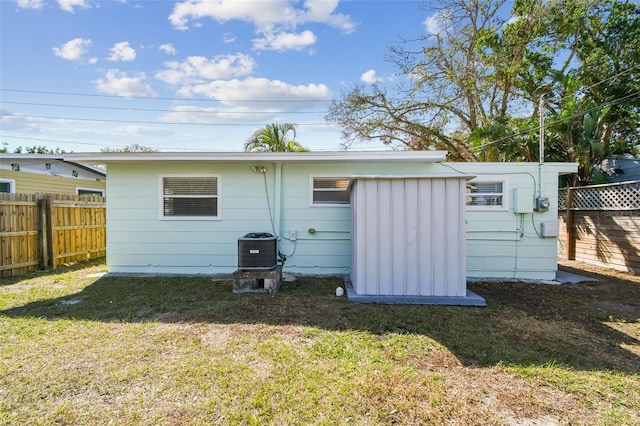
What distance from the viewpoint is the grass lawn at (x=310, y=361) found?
2.10 meters

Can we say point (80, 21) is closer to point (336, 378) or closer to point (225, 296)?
point (225, 296)

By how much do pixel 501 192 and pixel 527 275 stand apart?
1.72 metres

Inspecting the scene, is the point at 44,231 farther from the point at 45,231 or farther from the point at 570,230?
the point at 570,230

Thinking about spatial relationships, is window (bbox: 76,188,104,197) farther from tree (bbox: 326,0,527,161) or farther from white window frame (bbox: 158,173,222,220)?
tree (bbox: 326,0,527,161)

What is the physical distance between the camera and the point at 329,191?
6426mm

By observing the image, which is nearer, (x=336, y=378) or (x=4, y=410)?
(x=4, y=410)

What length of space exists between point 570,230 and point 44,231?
12761 millimetres

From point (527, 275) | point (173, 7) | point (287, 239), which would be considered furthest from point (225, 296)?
point (173, 7)

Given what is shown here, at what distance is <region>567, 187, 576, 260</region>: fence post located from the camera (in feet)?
27.1

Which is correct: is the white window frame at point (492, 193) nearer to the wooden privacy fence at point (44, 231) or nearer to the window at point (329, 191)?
the window at point (329, 191)

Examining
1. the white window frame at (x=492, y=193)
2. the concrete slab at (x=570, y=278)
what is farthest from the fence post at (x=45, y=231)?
the concrete slab at (x=570, y=278)

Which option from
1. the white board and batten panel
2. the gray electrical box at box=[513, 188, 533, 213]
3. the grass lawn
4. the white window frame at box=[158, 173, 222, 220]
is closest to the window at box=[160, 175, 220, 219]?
the white window frame at box=[158, 173, 222, 220]

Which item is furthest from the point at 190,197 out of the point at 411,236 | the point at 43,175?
the point at 43,175

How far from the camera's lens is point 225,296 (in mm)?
4816
